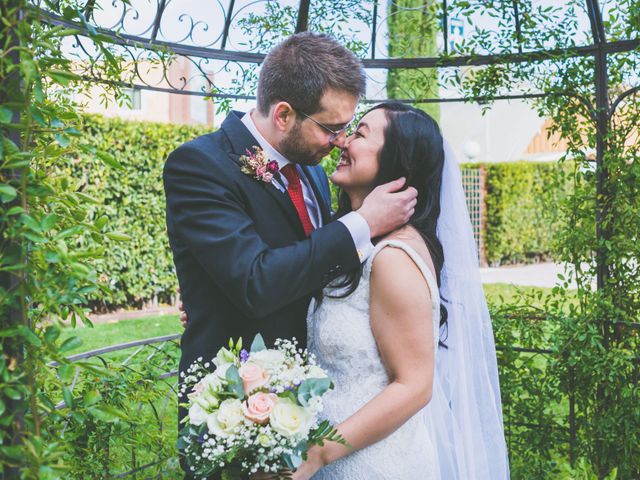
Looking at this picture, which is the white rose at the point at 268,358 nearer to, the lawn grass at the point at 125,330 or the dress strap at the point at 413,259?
the dress strap at the point at 413,259

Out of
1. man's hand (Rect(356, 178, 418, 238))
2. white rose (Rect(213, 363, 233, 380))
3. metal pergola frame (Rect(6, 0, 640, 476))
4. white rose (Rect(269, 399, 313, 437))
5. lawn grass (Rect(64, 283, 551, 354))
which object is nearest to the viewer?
white rose (Rect(269, 399, 313, 437))

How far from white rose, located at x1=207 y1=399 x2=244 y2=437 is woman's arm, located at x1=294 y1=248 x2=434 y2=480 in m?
0.48

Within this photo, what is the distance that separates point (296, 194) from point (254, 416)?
3.56 ft

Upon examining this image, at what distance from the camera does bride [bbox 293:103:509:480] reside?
2.18 metres

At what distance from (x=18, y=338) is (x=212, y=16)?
3577mm

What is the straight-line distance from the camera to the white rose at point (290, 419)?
172 centimetres

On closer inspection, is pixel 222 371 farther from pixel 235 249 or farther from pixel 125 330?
pixel 125 330


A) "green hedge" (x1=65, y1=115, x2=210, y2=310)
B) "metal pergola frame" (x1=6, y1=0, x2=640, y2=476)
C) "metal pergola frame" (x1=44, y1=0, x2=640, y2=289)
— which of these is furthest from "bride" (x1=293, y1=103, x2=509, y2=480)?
"green hedge" (x1=65, y1=115, x2=210, y2=310)

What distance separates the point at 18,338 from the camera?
1.32 m

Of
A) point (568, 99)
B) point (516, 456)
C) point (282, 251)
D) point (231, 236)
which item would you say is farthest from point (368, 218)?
point (516, 456)

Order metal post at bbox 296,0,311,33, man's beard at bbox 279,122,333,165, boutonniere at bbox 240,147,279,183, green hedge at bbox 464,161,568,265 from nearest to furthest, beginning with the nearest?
1. boutonniere at bbox 240,147,279,183
2. man's beard at bbox 279,122,333,165
3. metal post at bbox 296,0,311,33
4. green hedge at bbox 464,161,568,265

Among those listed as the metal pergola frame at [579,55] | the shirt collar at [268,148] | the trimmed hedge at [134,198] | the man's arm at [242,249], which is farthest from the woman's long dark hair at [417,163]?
the trimmed hedge at [134,198]

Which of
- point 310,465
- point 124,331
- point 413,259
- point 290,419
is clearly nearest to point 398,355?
point 413,259

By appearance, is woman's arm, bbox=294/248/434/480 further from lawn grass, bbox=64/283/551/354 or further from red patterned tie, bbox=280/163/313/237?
lawn grass, bbox=64/283/551/354
